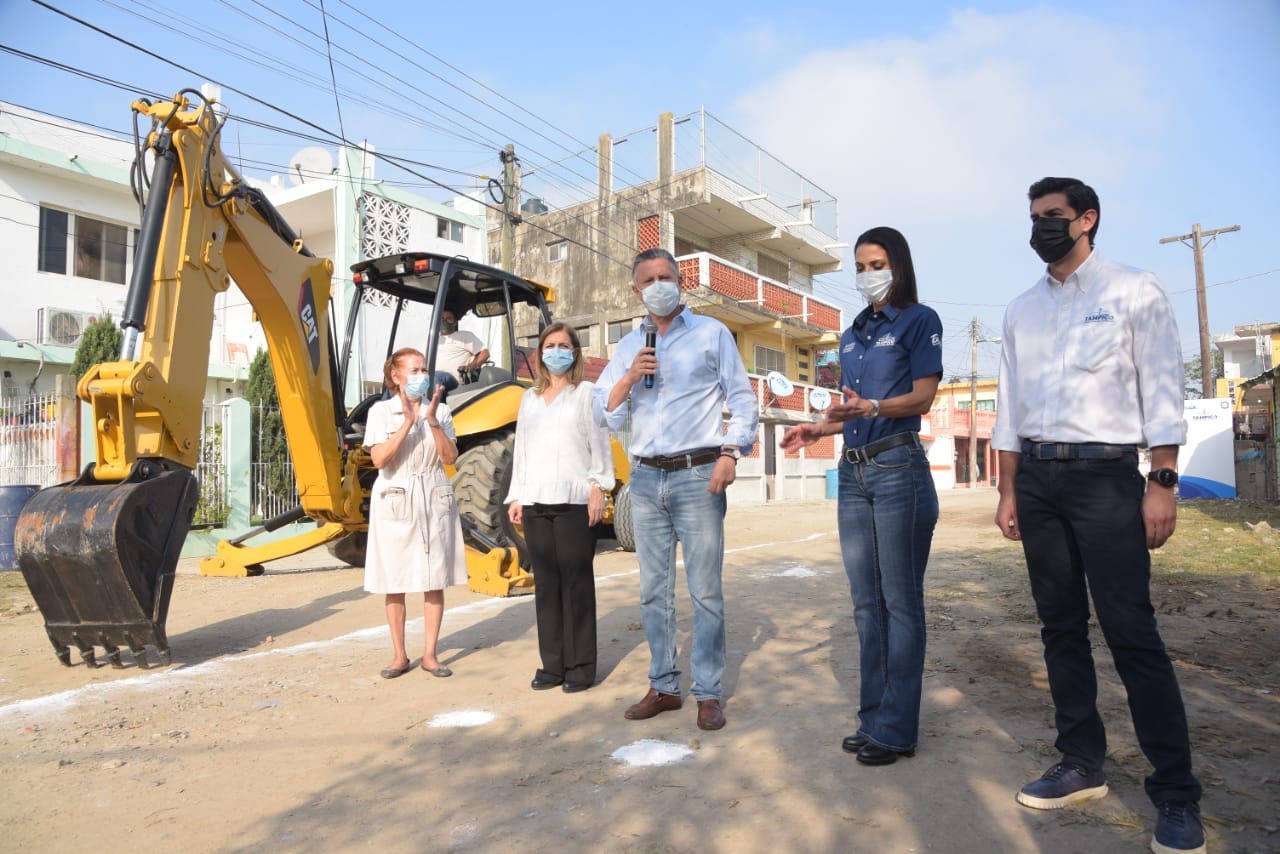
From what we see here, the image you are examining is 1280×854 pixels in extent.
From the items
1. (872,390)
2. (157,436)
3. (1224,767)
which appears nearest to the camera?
(1224,767)

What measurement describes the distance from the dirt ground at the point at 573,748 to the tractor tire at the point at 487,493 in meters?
1.56

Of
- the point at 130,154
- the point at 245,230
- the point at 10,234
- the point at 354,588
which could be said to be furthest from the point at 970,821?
the point at 130,154

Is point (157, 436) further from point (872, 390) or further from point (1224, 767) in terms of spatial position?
point (1224, 767)

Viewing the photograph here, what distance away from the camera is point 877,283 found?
3158mm

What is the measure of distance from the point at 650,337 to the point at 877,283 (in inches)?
38.9

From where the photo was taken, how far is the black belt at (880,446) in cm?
305

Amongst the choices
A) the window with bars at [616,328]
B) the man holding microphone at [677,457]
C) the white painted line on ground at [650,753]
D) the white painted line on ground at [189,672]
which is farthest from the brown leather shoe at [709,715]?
the window with bars at [616,328]

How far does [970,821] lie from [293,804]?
2.09 m

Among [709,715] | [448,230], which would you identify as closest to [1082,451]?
[709,715]

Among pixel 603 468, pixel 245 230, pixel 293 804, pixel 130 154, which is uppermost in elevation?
pixel 130 154

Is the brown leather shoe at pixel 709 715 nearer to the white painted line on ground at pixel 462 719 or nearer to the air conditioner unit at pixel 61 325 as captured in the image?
the white painted line on ground at pixel 462 719

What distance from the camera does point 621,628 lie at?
5.57 m

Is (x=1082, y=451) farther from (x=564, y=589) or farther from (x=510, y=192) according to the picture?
(x=510, y=192)

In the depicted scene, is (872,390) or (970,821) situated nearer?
(970,821)
